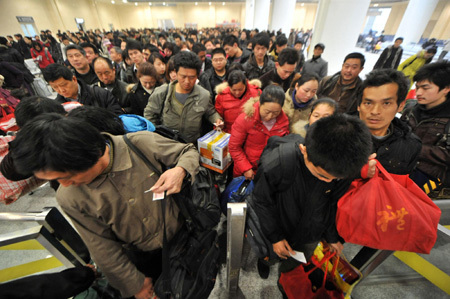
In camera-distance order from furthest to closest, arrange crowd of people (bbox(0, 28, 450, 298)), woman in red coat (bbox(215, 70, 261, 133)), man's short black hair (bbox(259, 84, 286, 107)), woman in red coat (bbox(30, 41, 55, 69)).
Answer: woman in red coat (bbox(30, 41, 55, 69)) → woman in red coat (bbox(215, 70, 261, 133)) → man's short black hair (bbox(259, 84, 286, 107)) → crowd of people (bbox(0, 28, 450, 298))

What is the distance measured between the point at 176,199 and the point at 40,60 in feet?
35.5

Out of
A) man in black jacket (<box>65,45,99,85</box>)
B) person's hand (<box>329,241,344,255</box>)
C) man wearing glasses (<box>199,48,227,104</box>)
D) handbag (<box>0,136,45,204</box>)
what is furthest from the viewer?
Result: man wearing glasses (<box>199,48,227,104</box>)

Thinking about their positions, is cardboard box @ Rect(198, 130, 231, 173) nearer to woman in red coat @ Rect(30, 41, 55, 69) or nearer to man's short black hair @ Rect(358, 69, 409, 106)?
man's short black hair @ Rect(358, 69, 409, 106)

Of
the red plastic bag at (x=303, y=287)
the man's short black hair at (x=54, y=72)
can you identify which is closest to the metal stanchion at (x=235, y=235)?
the red plastic bag at (x=303, y=287)

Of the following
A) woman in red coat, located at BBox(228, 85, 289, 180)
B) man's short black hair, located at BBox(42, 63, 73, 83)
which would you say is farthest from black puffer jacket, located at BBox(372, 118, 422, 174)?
man's short black hair, located at BBox(42, 63, 73, 83)

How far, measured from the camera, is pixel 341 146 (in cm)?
94

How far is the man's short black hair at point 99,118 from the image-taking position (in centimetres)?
134

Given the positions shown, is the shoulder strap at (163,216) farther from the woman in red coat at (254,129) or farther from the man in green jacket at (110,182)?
the woman in red coat at (254,129)

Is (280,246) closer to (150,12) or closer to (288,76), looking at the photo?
(288,76)

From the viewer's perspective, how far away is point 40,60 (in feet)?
25.4

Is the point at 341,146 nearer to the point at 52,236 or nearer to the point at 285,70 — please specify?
the point at 52,236

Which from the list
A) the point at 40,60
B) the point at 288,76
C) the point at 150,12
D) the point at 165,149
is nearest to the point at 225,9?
the point at 150,12

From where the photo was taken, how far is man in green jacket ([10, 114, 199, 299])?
824 millimetres

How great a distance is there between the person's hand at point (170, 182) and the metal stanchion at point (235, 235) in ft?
1.24
